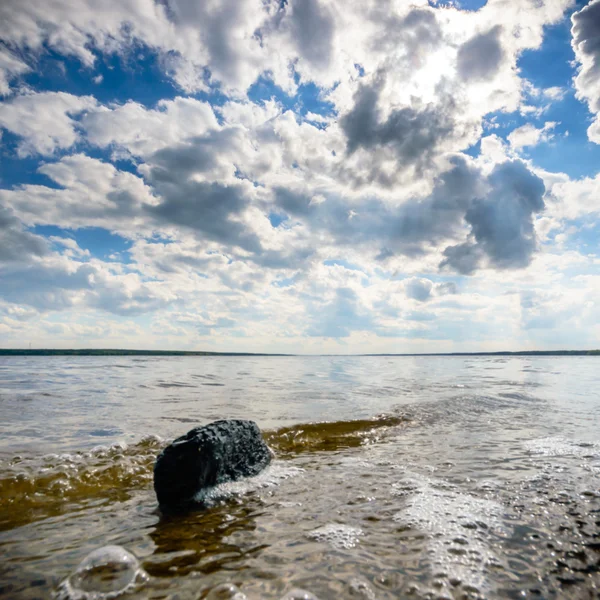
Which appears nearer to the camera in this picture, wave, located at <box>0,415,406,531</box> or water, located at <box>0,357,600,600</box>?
water, located at <box>0,357,600,600</box>

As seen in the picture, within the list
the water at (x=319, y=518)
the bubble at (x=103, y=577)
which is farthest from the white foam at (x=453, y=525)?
the bubble at (x=103, y=577)

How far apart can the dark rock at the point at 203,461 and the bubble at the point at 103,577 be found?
4.62 ft

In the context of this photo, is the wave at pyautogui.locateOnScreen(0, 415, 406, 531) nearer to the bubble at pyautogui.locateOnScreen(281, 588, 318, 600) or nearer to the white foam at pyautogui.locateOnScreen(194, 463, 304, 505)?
the white foam at pyautogui.locateOnScreen(194, 463, 304, 505)

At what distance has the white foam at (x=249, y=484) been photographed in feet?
17.1

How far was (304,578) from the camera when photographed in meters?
3.18

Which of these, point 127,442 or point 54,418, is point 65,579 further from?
point 54,418

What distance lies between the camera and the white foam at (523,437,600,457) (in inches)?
287

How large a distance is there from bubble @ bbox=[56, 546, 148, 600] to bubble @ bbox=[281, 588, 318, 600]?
50.2 inches

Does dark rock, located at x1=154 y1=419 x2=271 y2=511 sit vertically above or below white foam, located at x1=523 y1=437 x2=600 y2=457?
above

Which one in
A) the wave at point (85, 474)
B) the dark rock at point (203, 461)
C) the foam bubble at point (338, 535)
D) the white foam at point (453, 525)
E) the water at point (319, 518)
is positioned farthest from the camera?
the wave at point (85, 474)

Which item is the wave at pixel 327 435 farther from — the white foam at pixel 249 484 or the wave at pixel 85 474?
the white foam at pixel 249 484

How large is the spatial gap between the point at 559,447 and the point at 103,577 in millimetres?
8649

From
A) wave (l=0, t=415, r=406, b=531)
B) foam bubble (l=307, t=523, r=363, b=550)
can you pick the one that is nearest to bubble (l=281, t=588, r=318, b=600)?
foam bubble (l=307, t=523, r=363, b=550)

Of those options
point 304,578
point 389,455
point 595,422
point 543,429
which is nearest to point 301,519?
point 304,578
